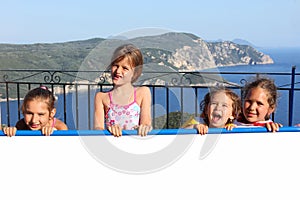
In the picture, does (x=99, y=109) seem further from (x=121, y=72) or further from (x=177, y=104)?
(x=177, y=104)

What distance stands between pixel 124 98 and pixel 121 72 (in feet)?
0.43

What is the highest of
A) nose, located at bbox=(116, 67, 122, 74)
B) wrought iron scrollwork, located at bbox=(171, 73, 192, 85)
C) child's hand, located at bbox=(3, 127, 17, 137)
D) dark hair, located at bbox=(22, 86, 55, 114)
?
nose, located at bbox=(116, 67, 122, 74)

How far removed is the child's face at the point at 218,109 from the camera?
5.84 feet

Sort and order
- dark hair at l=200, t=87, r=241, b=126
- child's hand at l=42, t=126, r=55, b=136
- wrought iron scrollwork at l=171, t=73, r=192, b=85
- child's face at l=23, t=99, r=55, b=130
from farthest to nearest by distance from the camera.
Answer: wrought iron scrollwork at l=171, t=73, r=192, b=85, dark hair at l=200, t=87, r=241, b=126, child's face at l=23, t=99, r=55, b=130, child's hand at l=42, t=126, r=55, b=136

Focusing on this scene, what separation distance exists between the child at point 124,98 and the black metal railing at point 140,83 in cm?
14

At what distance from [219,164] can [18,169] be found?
850mm

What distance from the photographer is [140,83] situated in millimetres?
2156

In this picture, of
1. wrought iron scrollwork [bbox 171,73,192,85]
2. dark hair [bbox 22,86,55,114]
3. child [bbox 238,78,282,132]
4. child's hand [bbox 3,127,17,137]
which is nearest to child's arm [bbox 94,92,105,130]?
dark hair [bbox 22,86,55,114]

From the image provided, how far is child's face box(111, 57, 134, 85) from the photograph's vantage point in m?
1.83

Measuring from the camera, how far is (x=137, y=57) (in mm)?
1840

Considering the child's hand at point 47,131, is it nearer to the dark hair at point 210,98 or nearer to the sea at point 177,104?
the sea at point 177,104

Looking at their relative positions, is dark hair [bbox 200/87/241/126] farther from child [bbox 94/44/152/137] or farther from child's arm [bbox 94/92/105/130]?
child's arm [bbox 94/92/105/130]

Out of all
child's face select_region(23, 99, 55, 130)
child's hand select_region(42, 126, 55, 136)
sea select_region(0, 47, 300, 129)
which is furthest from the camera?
sea select_region(0, 47, 300, 129)

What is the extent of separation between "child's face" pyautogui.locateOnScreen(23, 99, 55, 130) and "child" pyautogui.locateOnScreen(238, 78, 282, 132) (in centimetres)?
92
